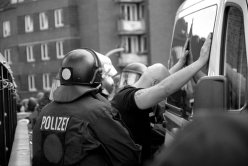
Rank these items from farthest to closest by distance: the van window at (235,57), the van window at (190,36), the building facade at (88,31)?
the building facade at (88,31) → the van window at (190,36) → the van window at (235,57)

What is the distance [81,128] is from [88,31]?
175 feet

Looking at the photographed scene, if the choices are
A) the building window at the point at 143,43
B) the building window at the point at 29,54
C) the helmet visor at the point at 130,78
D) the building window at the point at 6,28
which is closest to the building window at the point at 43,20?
the building window at the point at 29,54

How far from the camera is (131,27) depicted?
57.4 m

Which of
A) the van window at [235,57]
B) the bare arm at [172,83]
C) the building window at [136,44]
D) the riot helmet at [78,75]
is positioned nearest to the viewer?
the van window at [235,57]

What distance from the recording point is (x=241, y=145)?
113 centimetres

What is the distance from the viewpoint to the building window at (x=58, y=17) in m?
58.4

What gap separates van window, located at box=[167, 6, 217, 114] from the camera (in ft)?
14.2

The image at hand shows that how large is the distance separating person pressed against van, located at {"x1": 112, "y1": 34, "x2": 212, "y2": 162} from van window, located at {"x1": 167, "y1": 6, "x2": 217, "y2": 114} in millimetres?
138

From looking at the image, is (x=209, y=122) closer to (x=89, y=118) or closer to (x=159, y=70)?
(x=89, y=118)

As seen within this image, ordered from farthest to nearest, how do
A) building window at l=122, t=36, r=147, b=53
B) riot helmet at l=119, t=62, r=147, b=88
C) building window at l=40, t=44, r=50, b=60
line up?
1. building window at l=40, t=44, r=50, b=60
2. building window at l=122, t=36, r=147, b=53
3. riot helmet at l=119, t=62, r=147, b=88

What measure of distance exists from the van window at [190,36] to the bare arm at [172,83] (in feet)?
0.36

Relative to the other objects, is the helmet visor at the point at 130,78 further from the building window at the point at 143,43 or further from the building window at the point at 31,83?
the building window at the point at 31,83

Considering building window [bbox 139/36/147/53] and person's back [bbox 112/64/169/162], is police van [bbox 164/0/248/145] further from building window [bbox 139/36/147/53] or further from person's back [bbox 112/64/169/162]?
building window [bbox 139/36/147/53]

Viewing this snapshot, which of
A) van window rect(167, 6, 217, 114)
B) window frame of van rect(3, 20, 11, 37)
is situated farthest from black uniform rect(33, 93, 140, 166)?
window frame of van rect(3, 20, 11, 37)
